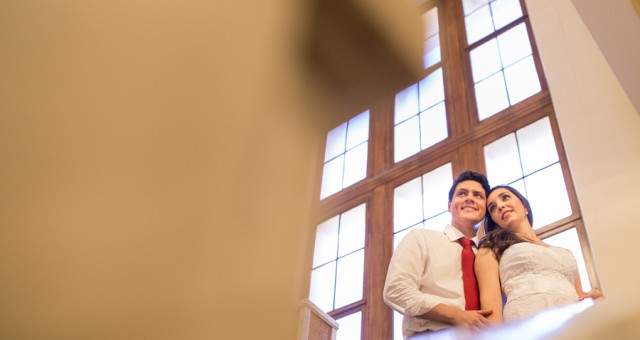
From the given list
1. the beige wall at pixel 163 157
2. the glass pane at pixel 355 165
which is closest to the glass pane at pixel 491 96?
the glass pane at pixel 355 165

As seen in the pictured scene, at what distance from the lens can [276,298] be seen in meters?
0.48

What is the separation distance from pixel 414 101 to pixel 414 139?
0.50 meters

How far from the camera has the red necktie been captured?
1.68 metres

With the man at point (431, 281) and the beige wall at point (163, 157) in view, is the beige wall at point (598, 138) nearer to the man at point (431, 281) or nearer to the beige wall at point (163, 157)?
the man at point (431, 281)

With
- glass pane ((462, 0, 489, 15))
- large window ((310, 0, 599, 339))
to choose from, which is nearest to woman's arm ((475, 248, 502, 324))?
Result: large window ((310, 0, 599, 339))

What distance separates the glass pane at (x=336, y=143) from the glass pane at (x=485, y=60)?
1294 millimetres

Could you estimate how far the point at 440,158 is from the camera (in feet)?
15.3

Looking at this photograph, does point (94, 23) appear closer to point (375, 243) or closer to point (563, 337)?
point (563, 337)

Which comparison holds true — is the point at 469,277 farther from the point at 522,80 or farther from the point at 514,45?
the point at 514,45

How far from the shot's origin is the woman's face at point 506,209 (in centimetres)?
A: 202

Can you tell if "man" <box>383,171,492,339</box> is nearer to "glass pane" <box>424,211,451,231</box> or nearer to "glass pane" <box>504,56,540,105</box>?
"glass pane" <box>424,211,451,231</box>

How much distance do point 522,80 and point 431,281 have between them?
3.16 metres

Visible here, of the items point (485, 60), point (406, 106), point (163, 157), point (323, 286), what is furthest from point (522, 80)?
point (163, 157)

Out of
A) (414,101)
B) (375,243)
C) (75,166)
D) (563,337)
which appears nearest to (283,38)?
(75,166)
